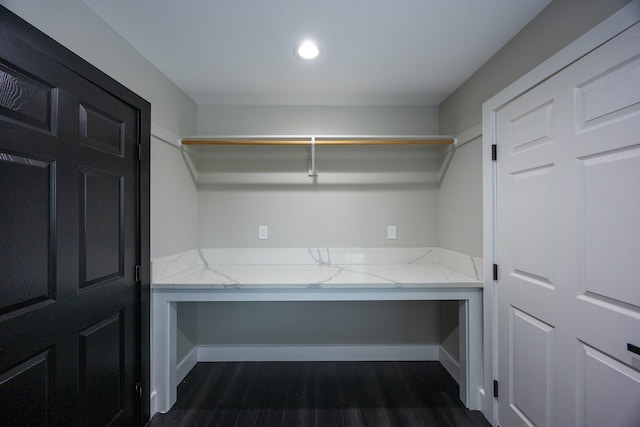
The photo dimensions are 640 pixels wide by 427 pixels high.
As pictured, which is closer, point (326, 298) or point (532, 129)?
point (532, 129)

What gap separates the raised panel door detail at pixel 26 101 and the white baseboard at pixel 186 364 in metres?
1.82

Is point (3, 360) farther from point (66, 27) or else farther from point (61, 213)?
point (66, 27)

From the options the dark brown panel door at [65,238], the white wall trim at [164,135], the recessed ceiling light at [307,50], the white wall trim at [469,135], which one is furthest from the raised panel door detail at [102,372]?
the white wall trim at [469,135]

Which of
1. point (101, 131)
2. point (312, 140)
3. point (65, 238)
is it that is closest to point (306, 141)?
point (312, 140)

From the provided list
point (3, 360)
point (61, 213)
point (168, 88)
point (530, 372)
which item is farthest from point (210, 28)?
point (530, 372)

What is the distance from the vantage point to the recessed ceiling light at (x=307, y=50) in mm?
1581

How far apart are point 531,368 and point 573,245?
27.9 inches

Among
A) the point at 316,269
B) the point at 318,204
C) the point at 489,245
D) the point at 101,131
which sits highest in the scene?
the point at 101,131

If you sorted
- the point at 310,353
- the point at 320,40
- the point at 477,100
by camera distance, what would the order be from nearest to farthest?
1. the point at 320,40
2. the point at 477,100
3. the point at 310,353

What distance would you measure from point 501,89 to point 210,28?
67.8 inches

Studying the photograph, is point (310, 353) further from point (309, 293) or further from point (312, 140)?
point (312, 140)

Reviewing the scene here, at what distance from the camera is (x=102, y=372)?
137cm

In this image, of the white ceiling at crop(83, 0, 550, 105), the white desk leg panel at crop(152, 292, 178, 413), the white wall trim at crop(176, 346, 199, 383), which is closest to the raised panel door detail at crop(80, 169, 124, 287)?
the white desk leg panel at crop(152, 292, 178, 413)

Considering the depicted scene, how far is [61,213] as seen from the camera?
1.15 metres
